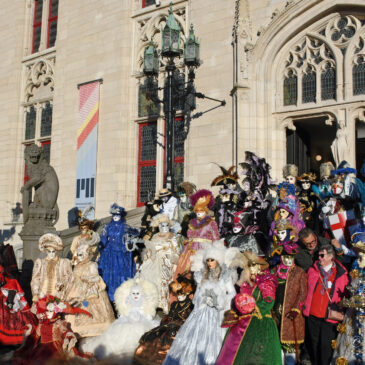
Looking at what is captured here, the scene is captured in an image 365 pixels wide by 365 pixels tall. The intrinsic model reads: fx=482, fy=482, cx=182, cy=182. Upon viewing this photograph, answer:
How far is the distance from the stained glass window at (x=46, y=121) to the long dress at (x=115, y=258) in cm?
914

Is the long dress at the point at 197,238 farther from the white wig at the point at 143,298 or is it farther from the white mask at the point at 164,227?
the white wig at the point at 143,298

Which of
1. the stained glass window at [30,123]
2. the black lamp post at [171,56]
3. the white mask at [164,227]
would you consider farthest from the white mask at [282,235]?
the stained glass window at [30,123]

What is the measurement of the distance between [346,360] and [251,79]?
8.21m

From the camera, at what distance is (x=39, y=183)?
11.0m

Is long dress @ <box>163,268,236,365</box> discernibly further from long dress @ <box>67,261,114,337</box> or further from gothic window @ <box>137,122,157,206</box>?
gothic window @ <box>137,122,157,206</box>

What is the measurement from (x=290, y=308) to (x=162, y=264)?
3.06m

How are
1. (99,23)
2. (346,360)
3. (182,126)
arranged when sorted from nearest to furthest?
(346,360) → (182,126) → (99,23)

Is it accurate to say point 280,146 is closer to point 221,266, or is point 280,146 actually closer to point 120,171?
point 120,171

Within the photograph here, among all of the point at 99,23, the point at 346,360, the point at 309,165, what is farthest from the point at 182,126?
the point at 346,360

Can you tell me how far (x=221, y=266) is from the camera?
21.3ft

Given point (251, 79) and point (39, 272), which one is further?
point (251, 79)

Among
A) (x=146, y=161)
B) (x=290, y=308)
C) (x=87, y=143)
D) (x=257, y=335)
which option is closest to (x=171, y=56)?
(x=146, y=161)

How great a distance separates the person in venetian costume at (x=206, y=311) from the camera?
19.3 feet

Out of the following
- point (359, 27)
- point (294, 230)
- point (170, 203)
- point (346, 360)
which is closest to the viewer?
point (346, 360)
